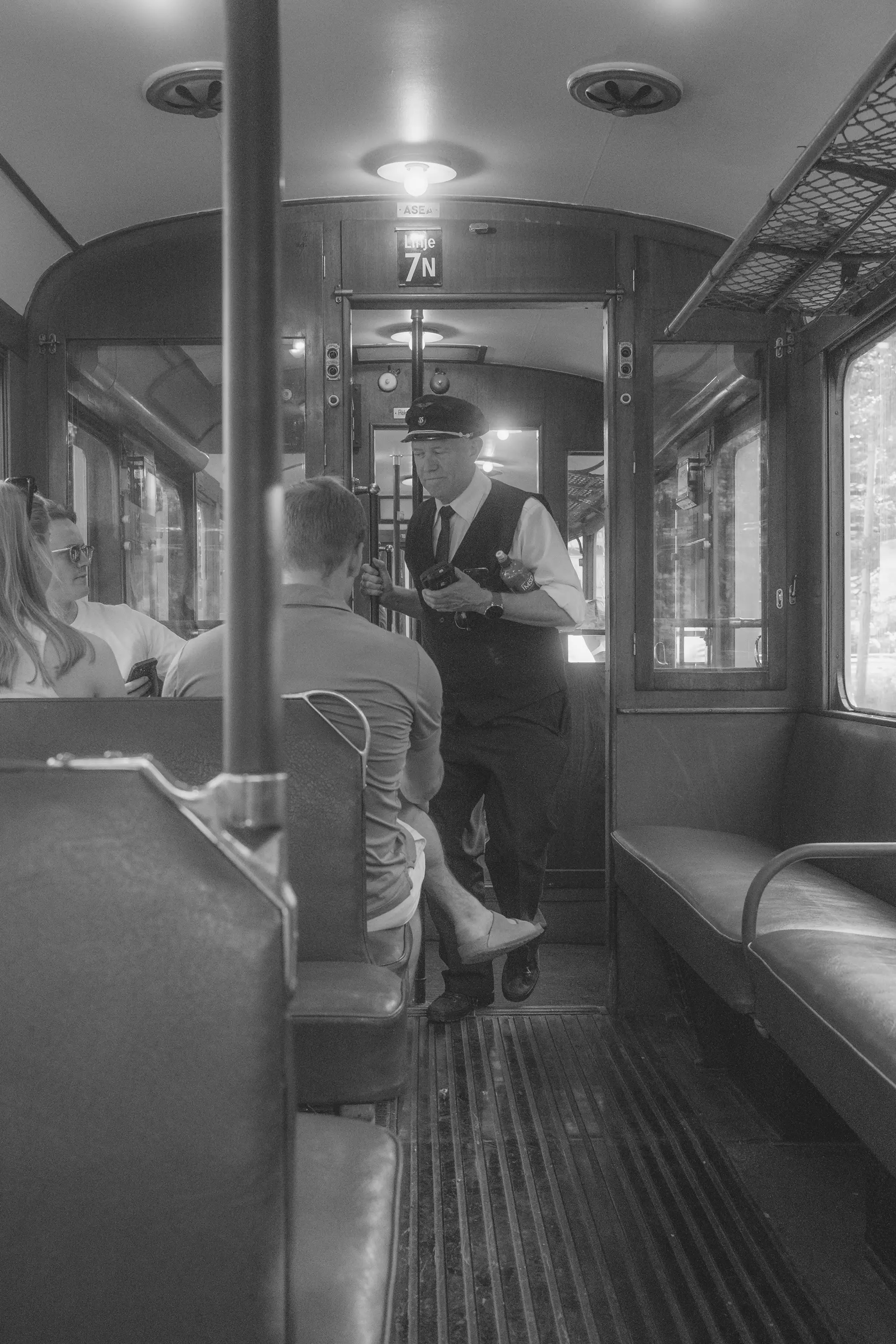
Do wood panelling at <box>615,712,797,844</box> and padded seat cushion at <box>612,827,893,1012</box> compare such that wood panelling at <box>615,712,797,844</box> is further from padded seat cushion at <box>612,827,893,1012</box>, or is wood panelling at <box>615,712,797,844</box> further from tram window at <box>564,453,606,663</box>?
tram window at <box>564,453,606,663</box>

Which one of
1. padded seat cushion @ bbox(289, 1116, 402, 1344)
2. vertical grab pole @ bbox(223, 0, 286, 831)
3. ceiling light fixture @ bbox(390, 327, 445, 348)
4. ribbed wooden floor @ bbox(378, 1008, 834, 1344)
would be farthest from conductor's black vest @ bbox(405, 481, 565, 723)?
vertical grab pole @ bbox(223, 0, 286, 831)

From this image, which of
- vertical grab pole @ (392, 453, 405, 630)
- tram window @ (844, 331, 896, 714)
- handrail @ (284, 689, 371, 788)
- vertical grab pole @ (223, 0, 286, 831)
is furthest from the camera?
vertical grab pole @ (392, 453, 405, 630)

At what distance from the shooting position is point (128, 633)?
3.83 metres

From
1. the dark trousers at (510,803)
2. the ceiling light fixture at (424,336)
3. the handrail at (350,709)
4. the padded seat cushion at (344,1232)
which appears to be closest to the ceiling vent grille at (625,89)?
→ the dark trousers at (510,803)

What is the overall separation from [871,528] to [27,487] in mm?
2339

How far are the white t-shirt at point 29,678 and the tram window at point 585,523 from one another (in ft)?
10.4

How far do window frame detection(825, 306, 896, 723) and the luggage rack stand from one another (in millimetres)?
208

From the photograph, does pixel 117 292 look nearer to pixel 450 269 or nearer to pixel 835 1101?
pixel 450 269

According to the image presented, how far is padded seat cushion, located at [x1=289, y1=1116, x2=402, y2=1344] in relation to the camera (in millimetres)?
888

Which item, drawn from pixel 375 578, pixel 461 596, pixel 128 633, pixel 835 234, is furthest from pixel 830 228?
pixel 128 633

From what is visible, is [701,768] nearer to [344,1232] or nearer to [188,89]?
[188,89]

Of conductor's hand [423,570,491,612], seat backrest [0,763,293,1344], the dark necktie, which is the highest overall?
the dark necktie

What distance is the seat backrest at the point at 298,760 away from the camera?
197 centimetres

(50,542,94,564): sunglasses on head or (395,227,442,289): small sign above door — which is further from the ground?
(395,227,442,289): small sign above door
